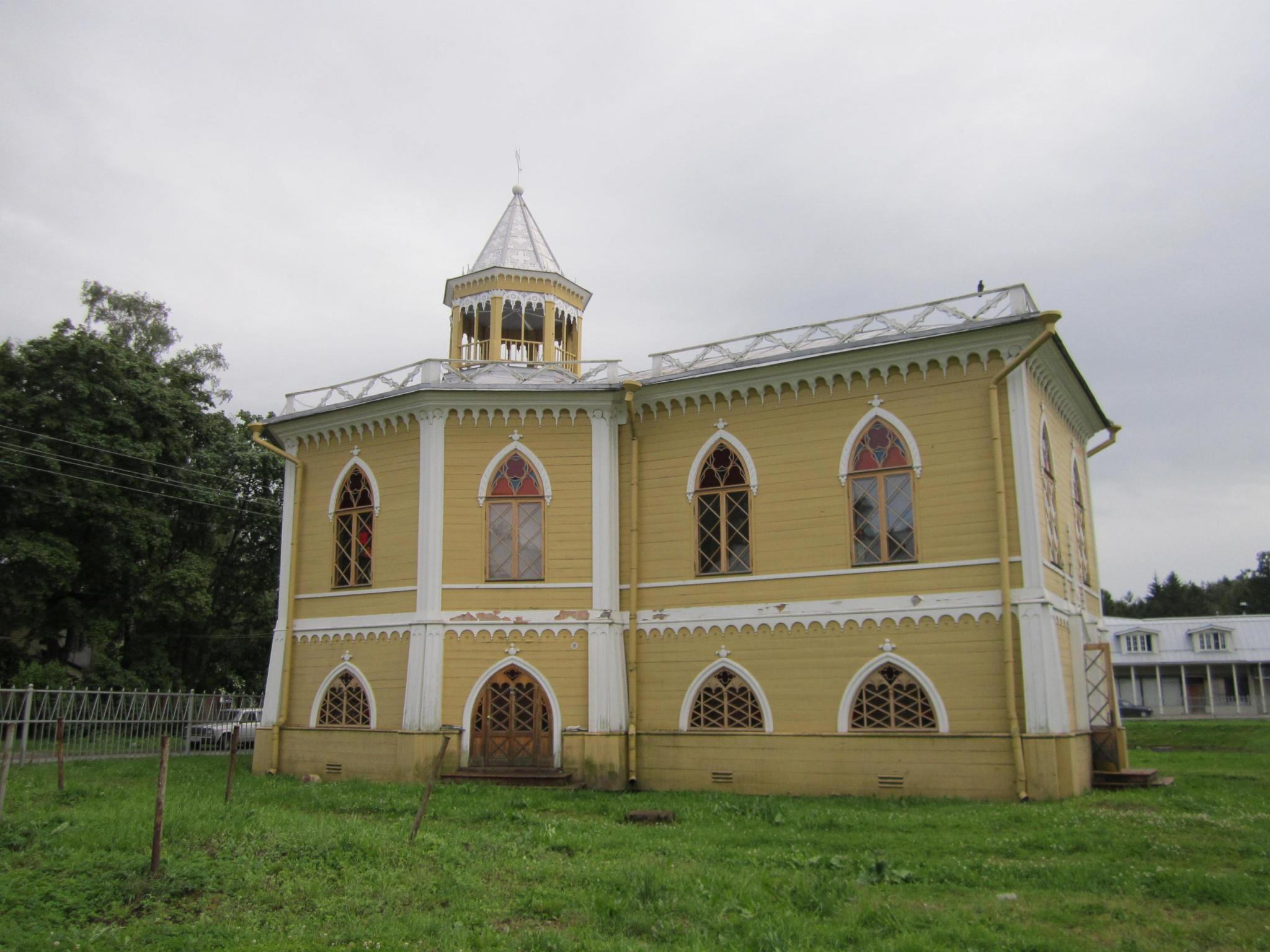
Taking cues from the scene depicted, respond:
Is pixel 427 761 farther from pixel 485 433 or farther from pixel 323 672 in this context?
pixel 485 433

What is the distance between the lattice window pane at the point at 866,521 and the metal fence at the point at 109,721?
516 inches

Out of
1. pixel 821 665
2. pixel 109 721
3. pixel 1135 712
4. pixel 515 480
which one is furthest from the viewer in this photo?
pixel 1135 712

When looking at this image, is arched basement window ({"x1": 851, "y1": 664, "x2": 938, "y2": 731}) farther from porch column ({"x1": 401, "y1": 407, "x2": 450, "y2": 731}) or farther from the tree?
the tree

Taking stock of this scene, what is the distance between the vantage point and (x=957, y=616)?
16875mm

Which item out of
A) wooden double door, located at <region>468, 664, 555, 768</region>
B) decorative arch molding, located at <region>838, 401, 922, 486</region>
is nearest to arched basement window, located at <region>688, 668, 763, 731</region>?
wooden double door, located at <region>468, 664, 555, 768</region>

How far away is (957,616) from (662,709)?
18.4 ft

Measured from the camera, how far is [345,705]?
20.6 metres

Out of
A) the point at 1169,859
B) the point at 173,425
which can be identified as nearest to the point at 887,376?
the point at 1169,859

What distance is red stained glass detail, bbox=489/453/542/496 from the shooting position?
2034 centimetres

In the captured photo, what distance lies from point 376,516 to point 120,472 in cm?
1307

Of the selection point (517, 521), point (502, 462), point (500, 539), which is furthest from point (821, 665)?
point (502, 462)

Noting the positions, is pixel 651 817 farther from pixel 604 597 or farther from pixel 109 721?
pixel 109 721

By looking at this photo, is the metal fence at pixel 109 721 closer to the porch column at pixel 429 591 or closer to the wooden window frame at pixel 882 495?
the porch column at pixel 429 591

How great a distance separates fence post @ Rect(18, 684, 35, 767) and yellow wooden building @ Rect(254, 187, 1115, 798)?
4.43m
